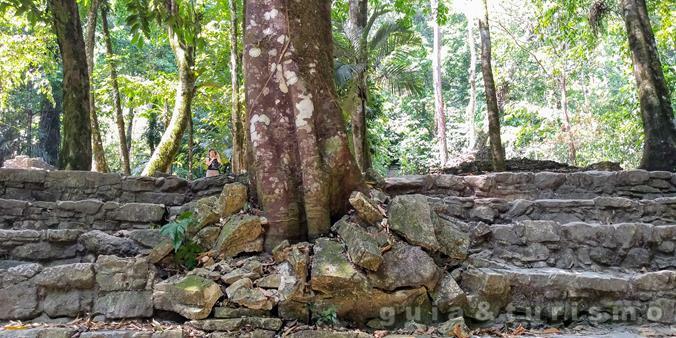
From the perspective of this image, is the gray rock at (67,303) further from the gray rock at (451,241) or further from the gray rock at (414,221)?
the gray rock at (451,241)

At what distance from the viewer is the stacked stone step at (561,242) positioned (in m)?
3.77

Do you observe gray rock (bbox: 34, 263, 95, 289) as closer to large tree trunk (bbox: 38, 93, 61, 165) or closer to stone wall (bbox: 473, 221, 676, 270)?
stone wall (bbox: 473, 221, 676, 270)

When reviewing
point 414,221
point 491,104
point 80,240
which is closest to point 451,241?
point 414,221

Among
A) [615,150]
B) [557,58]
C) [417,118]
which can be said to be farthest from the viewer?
[417,118]

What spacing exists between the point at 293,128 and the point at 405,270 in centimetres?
145

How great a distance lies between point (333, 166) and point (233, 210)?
0.90 metres

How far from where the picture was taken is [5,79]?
11297 millimetres

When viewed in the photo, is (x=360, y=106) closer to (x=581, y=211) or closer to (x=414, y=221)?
(x=581, y=211)

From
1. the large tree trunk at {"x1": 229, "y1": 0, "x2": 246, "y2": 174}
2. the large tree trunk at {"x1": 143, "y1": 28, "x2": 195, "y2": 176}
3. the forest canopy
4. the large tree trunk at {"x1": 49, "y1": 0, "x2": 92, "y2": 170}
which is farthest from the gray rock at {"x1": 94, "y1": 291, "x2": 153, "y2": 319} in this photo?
the large tree trunk at {"x1": 229, "y1": 0, "x2": 246, "y2": 174}

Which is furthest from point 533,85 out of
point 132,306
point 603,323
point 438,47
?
point 132,306

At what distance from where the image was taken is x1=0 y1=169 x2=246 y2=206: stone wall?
4.77 meters

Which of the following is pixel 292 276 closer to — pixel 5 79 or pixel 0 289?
pixel 0 289

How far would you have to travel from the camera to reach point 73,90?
628 cm

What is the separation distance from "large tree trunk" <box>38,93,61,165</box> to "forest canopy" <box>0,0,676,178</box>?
0.20 feet
